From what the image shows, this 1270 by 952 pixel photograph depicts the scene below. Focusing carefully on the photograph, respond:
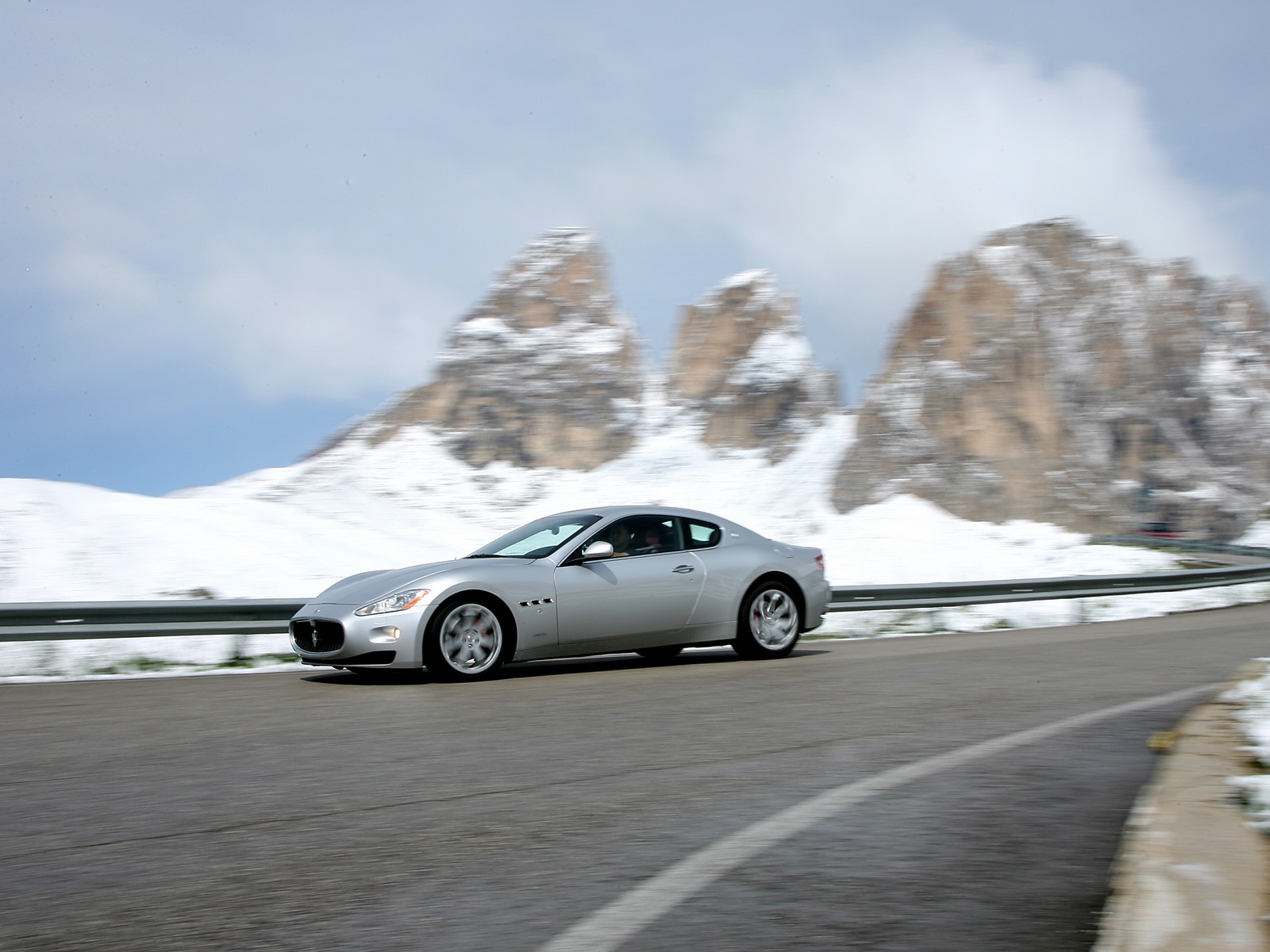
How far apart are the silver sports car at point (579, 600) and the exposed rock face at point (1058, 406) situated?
88.2m

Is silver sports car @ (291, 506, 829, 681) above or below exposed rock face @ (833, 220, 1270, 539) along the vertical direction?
below

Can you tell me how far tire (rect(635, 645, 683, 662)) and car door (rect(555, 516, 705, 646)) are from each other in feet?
0.51

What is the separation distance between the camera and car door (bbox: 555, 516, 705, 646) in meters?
9.16

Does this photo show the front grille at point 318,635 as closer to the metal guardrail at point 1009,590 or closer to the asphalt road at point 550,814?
the asphalt road at point 550,814

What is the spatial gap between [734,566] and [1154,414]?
116 metres

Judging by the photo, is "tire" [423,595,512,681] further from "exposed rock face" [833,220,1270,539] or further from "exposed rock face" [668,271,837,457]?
"exposed rock face" [668,271,837,457]

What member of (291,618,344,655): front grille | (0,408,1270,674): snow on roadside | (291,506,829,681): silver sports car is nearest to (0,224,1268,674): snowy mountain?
(0,408,1270,674): snow on roadside

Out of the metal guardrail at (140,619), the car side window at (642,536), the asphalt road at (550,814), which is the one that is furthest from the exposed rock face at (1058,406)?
the asphalt road at (550,814)

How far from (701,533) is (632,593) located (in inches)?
41.1

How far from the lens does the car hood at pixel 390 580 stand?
341 inches

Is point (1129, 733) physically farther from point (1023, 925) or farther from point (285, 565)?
point (285, 565)

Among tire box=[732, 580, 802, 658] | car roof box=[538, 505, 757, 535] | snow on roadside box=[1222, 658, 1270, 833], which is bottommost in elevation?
snow on roadside box=[1222, 658, 1270, 833]

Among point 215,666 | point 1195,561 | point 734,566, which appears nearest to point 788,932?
point 734,566

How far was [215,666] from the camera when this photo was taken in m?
10.8
